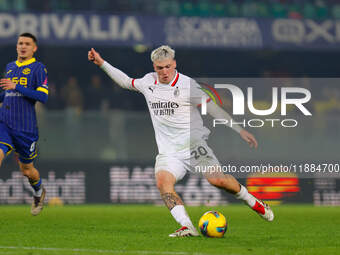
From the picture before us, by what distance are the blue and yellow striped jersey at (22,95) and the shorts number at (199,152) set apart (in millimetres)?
2224

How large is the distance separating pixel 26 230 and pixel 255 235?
2.68 meters

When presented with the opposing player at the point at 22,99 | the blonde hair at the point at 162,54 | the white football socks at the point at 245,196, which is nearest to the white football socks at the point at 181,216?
the white football socks at the point at 245,196

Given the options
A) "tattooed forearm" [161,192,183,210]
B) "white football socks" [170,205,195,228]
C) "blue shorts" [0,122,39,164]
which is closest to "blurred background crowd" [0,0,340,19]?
"blue shorts" [0,122,39,164]

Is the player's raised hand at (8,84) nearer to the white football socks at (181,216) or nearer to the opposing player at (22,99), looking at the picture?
the opposing player at (22,99)

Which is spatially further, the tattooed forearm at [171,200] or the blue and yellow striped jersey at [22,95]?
the blue and yellow striped jersey at [22,95]

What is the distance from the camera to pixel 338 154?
20.0 metres

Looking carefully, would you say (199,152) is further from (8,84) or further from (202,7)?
(202,7)

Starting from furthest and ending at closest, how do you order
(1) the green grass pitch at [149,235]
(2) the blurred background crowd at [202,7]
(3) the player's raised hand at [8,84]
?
(2) the blurred background crowd at [202,7] → (3) the player's raised hand at [8,84] → (1) the green grass pitch at [149,235]

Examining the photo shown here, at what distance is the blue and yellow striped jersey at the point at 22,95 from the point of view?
1027cm

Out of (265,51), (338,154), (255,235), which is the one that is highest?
(265,51)

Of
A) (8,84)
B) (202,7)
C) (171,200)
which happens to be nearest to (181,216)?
(171,200)

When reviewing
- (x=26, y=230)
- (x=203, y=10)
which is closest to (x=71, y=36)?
(x=203, y=10)

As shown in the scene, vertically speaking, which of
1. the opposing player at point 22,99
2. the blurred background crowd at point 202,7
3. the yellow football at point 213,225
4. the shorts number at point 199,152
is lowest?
the yellow football at point 213,225

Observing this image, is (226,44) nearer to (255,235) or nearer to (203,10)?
(203,10)
